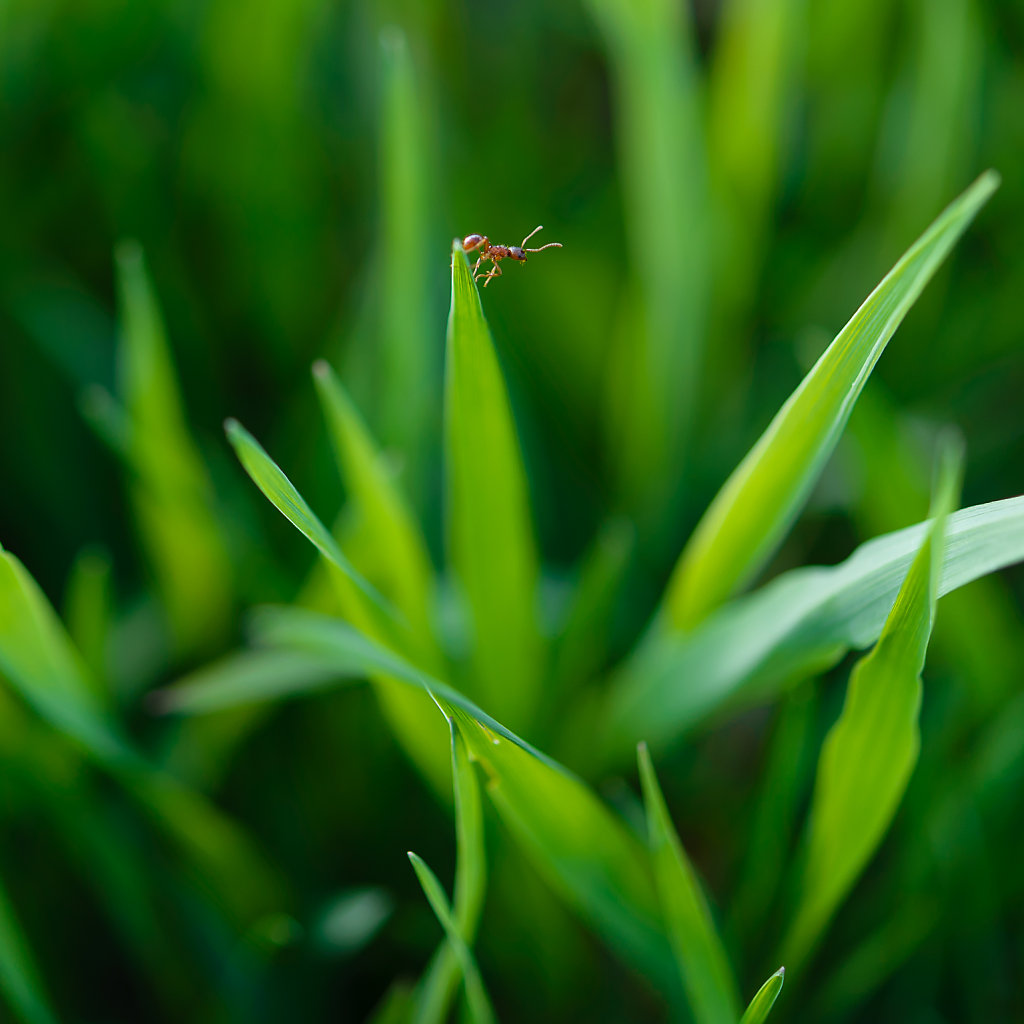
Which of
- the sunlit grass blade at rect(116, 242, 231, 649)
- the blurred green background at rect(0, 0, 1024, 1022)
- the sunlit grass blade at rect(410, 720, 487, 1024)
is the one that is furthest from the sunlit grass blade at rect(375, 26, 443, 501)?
the sunlit grass blade at rect(410, 720, 487, 1024)

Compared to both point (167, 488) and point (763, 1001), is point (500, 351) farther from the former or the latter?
point (763, 1001)

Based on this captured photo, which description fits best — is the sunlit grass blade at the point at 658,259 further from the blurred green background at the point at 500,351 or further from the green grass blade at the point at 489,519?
the green grass blade at the point at 489,519

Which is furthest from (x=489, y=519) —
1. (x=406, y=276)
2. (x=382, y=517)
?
(x=406, y=276)

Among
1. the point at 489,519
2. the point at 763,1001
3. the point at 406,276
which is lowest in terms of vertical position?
the point at 763,1001

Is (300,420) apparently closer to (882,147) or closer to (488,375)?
(488,375)

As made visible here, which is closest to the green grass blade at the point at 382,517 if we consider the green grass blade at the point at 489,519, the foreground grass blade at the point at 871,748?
the green grass blade at the point at 489,519
